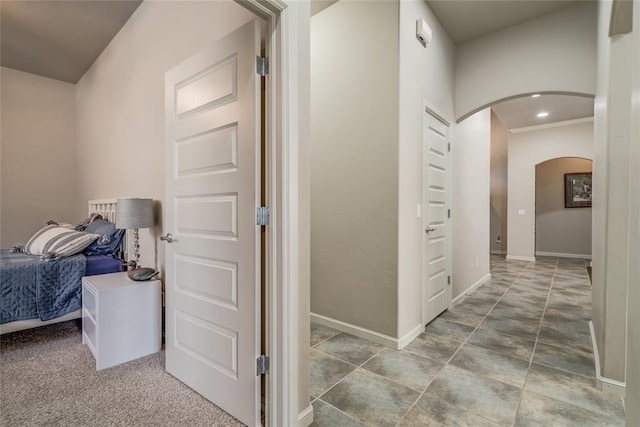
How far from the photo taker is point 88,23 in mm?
3273

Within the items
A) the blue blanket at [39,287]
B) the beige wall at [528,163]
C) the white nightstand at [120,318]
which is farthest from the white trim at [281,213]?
the beige wall at [528,163]

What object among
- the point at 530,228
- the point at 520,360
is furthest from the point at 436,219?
the point at 530,228

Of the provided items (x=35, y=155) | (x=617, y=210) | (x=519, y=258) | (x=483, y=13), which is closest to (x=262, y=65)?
(x=617, y=210)

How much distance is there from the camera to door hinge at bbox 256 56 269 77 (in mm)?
1496

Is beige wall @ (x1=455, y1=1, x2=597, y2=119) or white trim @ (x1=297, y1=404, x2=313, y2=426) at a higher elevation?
beige wall @ (x1=455, y1=1, x2=597, y2=119)

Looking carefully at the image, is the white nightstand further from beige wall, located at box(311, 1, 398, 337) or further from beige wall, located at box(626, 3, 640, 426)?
beige wall, located at box(626, 3, 640, 426)

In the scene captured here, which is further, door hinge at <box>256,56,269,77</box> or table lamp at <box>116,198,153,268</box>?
table lamp at <box>116,198,153,268</box>

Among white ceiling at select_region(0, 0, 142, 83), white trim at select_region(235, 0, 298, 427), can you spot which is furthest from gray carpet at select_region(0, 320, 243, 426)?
white ceiling at select_region(0, 0, 142, 83)

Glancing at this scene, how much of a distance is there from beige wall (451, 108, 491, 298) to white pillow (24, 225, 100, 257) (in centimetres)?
379

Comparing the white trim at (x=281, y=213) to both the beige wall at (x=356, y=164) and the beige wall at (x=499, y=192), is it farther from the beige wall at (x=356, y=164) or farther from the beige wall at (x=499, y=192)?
the beige wall at (x=499, y=192)

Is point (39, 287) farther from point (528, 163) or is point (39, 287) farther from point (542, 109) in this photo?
point (528, 163)

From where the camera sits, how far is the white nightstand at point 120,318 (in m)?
2.09

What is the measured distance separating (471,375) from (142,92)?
12.3 ft

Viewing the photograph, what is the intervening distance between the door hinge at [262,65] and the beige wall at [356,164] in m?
1.28
